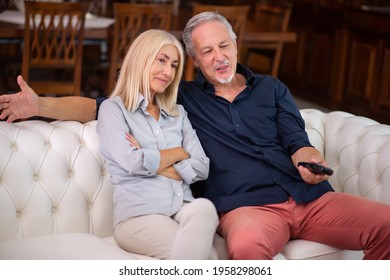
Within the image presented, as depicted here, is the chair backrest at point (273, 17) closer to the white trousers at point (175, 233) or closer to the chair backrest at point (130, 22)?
the chair backrest at point (130, 22)

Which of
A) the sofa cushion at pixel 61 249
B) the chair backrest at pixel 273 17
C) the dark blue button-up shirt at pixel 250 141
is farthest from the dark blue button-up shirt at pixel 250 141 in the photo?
the chair backrest at pixel 273 17

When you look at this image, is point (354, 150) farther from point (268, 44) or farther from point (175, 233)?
point (268, 44)

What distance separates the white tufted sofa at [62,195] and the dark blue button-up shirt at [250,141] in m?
0.19

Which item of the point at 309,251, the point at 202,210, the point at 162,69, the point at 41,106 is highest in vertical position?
the point at 162,69

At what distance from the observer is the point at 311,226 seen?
7.47 ft

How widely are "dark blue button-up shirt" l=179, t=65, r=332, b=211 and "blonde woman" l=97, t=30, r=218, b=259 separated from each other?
10cm

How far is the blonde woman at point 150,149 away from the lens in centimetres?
212

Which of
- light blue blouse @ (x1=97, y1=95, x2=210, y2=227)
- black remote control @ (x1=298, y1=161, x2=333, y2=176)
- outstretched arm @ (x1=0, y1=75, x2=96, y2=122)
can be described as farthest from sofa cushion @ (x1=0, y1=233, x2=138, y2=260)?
black remote control @ (x1=298, y1=161, x2=333, y2=176)

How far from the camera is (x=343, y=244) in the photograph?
2.23 metres

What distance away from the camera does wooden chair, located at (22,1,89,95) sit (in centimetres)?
401

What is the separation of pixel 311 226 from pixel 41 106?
3.12 ft

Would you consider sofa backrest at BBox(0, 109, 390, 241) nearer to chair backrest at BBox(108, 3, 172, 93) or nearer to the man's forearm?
the man's forearm

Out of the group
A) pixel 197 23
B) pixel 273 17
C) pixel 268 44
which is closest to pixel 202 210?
pixel 197 23

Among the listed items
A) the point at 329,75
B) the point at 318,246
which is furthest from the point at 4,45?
the point at 318,246
